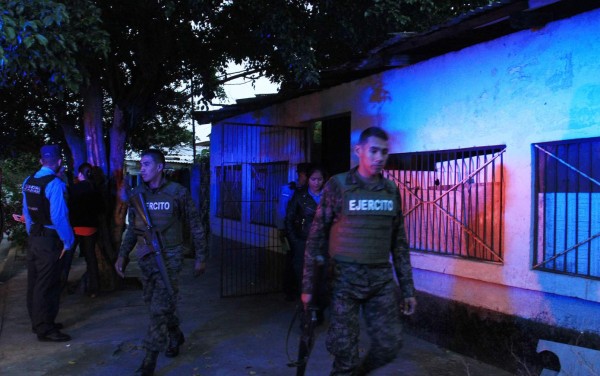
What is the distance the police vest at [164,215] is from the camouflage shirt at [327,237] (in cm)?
150

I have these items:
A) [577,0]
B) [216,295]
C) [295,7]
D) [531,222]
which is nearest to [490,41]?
[577,0]

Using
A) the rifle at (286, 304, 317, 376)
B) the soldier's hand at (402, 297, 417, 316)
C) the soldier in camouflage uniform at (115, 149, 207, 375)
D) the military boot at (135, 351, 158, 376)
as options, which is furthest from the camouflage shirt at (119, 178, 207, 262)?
the soldier's hand at (402, 297, 417, 316)

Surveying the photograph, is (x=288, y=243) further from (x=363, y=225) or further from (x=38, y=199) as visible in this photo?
(x=363, y=225)

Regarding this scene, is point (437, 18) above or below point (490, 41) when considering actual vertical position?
above

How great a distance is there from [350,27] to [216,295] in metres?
3.98

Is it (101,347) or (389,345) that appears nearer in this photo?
(389,345)

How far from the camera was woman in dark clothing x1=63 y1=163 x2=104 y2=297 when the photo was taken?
6.57 metres

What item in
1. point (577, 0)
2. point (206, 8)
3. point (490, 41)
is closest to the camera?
point (577, 0)

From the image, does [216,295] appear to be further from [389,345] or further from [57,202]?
[389,345]

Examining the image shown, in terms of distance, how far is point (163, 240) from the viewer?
443cm

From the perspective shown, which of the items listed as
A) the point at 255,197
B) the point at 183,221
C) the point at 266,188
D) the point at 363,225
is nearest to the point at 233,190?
the point at 255,197

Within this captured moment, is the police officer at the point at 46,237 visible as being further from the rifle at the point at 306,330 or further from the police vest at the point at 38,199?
the rifle at the point at 306,330

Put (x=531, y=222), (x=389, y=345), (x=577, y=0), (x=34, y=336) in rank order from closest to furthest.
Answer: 1. (x=389, y=345)
2. (x=577, y=0)
3. (x=531, y=222)
4. (x=34, y=336)

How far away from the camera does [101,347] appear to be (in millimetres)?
5059
